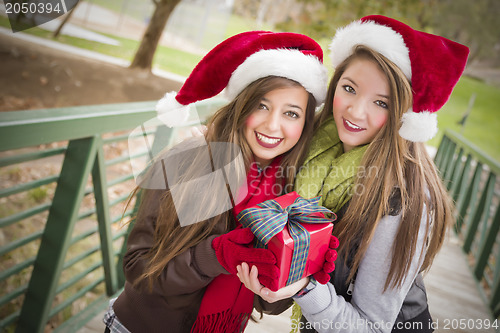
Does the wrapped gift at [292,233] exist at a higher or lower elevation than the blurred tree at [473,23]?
lower

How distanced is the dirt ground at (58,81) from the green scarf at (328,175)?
20.2 ft

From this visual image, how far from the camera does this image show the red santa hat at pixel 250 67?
1276 millimetres

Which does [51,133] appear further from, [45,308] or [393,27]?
[393,27]

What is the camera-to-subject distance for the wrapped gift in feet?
2.92

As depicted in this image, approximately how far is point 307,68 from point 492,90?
1476cm

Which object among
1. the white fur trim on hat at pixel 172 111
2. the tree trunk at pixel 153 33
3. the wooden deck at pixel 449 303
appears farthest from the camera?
the tree trunk at pixel 153 33

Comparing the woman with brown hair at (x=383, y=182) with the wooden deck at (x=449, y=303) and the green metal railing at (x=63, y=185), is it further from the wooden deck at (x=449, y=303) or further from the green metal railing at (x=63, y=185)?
the green metal railing at (x=63, y=185)

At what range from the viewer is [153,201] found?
4.10ft

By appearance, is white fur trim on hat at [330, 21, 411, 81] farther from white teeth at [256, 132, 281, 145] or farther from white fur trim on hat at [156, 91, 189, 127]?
white fur trim on hat at [156, 91, 189, 127]

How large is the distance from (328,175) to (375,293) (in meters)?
0.44

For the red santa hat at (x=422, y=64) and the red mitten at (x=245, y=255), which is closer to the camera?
the red mitten at (x=245, y=255)

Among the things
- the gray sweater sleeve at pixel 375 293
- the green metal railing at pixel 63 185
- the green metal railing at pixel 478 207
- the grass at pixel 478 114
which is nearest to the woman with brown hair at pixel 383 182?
the gray sweater sleeve at pixel 375 293

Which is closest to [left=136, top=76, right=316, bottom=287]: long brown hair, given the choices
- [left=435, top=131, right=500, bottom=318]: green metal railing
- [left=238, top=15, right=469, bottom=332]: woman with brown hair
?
[left=238, top=15, right=469, bottom=332]: woman with brown hair

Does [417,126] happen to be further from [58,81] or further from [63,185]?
[58,81]
